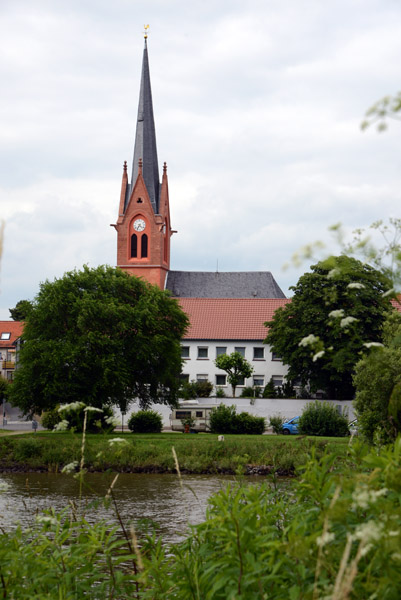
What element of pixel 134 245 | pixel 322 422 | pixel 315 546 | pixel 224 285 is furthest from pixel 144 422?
pixel 315 546

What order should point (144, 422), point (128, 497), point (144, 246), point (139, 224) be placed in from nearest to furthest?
point (128, 497)
point (144, 422)
point (144, 246)
point (139, 224)

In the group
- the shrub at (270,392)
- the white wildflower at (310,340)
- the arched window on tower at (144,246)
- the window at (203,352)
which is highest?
the arched window on tower at (144,246)

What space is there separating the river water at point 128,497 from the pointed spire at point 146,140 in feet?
168

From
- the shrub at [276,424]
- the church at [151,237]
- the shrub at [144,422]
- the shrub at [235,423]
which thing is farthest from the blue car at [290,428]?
the church at [151,237]

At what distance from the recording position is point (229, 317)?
66875 mm

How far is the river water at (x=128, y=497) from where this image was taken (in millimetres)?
18594

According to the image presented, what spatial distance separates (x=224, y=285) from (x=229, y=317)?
40.8ft

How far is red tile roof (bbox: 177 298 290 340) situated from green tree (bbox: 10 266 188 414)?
18506 mm

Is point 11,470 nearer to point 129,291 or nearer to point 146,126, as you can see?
point 129,291

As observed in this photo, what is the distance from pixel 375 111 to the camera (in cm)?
420

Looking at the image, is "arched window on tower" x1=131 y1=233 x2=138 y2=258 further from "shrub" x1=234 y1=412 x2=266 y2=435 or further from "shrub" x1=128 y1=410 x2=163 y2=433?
"shrub" x1=234 y1=412 x2=266 y2=435

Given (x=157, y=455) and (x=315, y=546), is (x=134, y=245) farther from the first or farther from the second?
(x=315, y=546)

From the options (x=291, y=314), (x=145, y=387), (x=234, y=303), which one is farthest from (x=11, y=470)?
(x=234, y=303)

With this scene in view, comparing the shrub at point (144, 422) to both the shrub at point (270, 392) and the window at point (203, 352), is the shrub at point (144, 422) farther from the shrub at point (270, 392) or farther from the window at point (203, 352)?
the window at point (203, 352)
